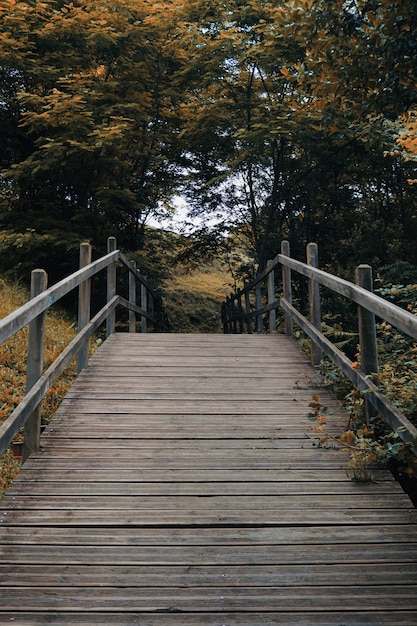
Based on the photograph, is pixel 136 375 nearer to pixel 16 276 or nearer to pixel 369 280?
pixel 369 280

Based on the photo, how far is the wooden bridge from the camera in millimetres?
Result: 2025

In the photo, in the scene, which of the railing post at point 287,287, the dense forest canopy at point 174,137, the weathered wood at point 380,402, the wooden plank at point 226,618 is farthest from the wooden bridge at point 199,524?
the dense forest canopy at point 174,137

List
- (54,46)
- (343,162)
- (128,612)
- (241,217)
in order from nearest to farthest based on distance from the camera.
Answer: (128,612), (54,46), (343,162), (241,217)

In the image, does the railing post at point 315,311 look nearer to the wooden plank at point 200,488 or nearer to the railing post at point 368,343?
the railing post at point 368,343

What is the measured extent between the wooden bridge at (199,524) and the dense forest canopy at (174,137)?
5216mm

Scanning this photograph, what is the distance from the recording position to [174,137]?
39.8ft

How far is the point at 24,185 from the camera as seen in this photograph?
10.6m

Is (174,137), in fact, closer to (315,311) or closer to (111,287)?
(111,287)

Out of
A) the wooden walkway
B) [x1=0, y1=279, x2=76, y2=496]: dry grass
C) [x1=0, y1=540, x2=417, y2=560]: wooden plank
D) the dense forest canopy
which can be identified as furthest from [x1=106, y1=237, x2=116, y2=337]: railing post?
[x1=0, y1=540, x2=417, y2=560]: wooden plank

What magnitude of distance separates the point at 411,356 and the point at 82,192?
25.4ft

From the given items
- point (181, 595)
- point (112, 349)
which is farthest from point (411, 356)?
point (181, 595)

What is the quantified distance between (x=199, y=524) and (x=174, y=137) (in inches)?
428

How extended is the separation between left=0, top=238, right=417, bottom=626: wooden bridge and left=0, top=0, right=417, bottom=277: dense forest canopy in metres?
5.22

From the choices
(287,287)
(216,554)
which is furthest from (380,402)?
(287,287)
